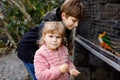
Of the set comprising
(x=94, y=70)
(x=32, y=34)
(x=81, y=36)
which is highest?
(x=32, y=34)

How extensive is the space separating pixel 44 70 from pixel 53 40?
26 centimetres

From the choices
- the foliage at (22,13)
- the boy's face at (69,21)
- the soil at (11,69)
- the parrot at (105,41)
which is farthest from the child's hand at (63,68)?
the soil at (11,69)

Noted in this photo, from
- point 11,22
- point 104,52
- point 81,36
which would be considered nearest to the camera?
point 104,52

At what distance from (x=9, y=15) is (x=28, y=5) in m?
0.38

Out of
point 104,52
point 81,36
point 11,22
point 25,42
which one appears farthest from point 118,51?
point 11,22

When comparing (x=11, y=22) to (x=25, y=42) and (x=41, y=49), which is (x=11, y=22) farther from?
(x=41, y=49)

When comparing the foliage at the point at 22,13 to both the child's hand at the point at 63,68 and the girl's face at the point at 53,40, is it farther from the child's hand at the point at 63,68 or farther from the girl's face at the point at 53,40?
the child's hand at the point at 63,68

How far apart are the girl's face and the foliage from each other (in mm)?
2466

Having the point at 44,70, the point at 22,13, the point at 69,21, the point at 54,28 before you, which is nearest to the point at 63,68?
the point at 44,70

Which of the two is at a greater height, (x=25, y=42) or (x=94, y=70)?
(x=25, y=42)

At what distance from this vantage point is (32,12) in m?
5.94

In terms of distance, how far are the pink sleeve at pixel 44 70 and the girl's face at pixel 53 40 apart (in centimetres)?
14

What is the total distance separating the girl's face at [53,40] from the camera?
2.96 m

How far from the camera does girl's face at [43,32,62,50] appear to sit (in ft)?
9.70
